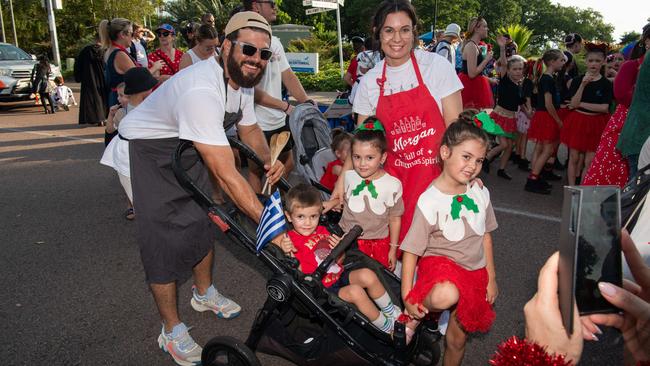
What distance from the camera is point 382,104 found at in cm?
314

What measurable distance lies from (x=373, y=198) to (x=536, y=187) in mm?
4147

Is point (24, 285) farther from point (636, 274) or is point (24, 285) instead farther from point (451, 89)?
point (636, 274)

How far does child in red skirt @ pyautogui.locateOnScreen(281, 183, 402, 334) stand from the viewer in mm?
2631

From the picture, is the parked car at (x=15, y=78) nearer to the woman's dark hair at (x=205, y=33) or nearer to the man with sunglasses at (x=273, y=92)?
the woman's dark hair at (x=205, y=33)

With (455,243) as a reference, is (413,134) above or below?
above

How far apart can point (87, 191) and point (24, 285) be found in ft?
9.44

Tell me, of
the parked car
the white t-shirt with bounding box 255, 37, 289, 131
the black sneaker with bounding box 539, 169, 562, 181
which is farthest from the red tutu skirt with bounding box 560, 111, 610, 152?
the parked car

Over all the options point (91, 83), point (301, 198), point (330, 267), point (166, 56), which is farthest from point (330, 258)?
point (91, 83)

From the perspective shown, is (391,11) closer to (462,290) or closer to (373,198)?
(373,198)

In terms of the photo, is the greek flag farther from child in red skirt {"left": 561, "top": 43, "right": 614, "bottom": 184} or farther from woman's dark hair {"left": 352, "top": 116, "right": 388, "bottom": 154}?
child in red skirt {"left": 561, "top": 43, "right": 614, "bottom": 184}

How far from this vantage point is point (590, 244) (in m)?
1.07

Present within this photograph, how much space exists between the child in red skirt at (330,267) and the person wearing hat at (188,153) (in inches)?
10.7

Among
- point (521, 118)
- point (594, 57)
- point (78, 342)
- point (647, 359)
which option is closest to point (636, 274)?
point (647, 359)

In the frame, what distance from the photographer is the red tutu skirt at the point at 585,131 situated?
234 inches
